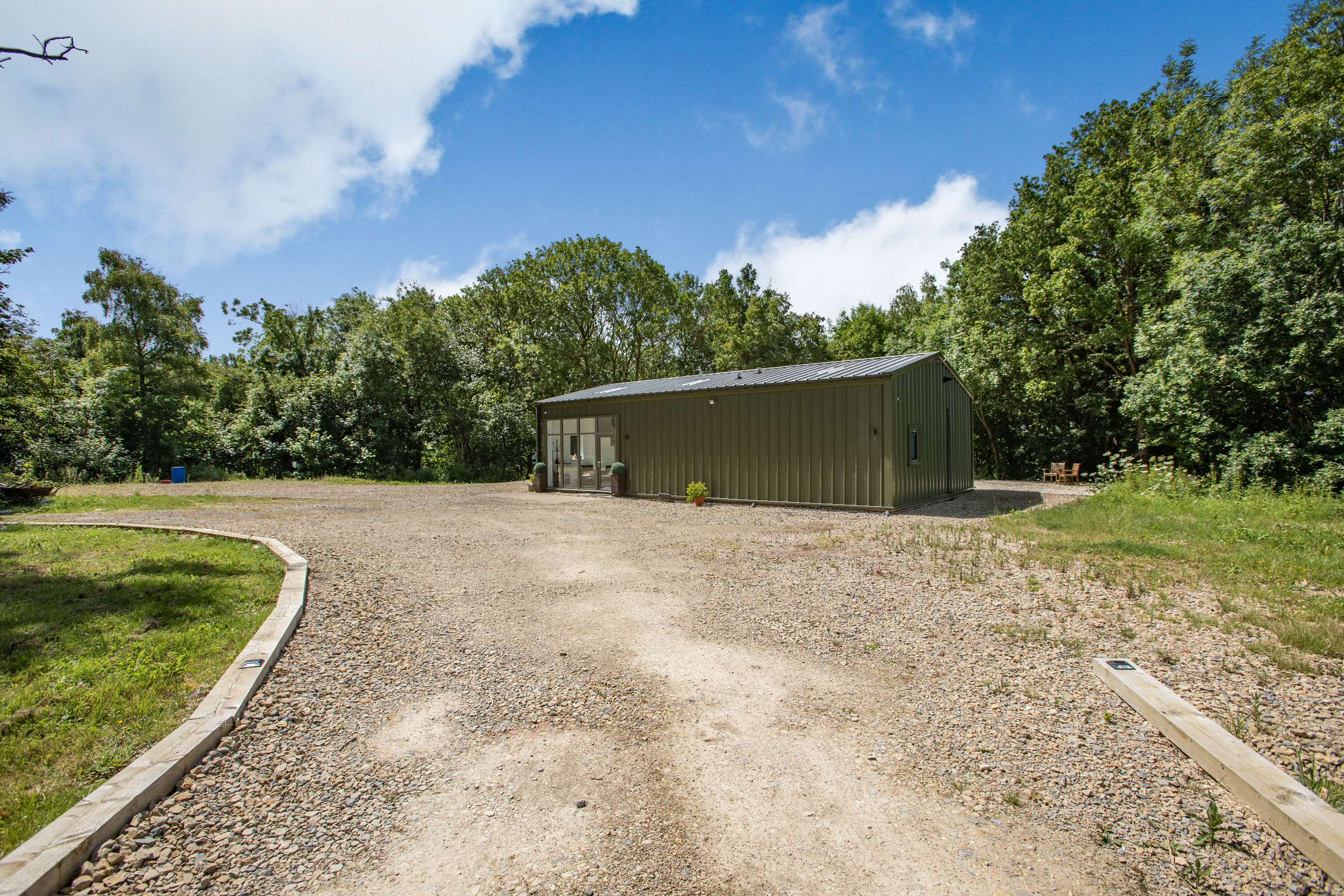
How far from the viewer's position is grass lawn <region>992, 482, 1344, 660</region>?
4.79 metres

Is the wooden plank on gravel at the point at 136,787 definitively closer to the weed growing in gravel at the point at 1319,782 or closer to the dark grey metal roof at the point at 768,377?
the weed growing in gravel at the point at 1319,782

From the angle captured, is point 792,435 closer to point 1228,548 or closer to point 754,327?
point 1228,548

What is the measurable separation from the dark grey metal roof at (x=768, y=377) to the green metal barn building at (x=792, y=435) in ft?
0.18

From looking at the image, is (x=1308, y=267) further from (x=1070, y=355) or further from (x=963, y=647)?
(x=963, y=647)

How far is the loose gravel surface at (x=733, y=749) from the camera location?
2137 millimetres

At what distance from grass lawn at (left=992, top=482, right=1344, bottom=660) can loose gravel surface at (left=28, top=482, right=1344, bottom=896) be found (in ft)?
1.17

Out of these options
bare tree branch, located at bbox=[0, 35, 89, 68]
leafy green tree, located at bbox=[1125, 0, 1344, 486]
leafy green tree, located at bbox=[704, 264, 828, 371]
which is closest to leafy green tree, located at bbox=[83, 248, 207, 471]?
bare tree branch, located at bbox=[0, 35, 89, 68]

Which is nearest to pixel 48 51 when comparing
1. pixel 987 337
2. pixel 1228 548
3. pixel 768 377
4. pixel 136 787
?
pixel 136 787

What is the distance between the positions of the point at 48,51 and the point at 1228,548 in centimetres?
1267

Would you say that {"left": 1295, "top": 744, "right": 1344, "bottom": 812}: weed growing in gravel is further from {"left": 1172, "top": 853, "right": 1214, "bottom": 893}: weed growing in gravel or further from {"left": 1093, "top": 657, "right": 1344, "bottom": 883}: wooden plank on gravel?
{"left": 1172, "top": 853, "right": 1214, "bottom": 893}: weed growing in gravel

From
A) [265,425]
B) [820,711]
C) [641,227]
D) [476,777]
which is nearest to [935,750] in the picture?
[820,711]

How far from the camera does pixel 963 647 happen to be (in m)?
4.34

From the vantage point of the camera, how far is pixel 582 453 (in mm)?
17562

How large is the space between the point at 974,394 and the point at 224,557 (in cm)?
2247
